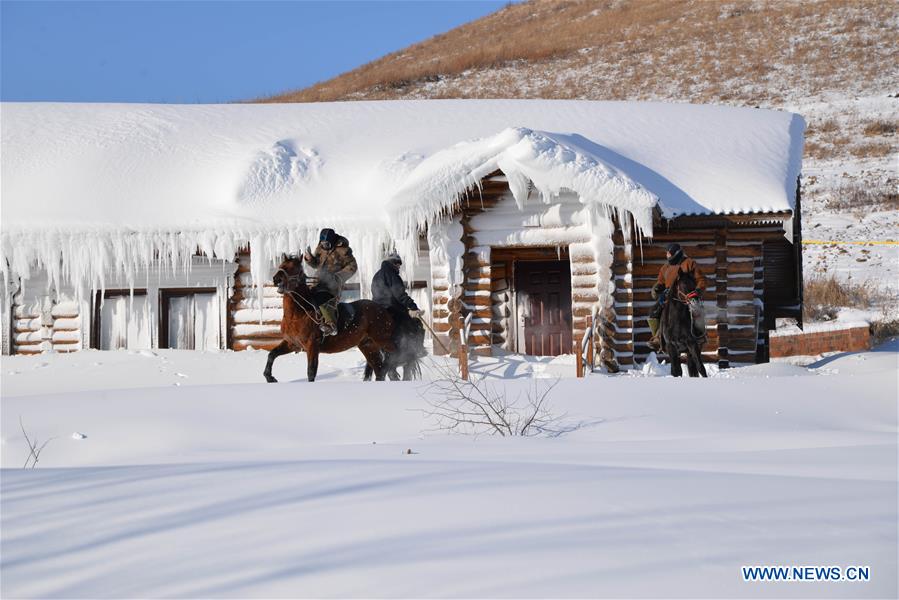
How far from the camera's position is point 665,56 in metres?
52.4

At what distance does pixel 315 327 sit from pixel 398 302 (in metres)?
1.31

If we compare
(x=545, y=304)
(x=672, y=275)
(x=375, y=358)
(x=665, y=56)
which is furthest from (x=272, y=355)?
(x=665, y=56)

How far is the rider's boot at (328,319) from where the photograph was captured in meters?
11.4

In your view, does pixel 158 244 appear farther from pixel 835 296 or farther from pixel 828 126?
pixel 828 126

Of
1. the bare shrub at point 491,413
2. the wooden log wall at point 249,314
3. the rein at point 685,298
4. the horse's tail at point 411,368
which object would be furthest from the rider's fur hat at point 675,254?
the wooden log wall at point 249,314

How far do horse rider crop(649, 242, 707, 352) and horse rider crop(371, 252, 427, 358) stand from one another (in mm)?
2786

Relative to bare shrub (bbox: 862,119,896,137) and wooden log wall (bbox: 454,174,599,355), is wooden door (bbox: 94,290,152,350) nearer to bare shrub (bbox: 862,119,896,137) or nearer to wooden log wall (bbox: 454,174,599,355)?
wooden log wall (bbox: 454,174,599,355)

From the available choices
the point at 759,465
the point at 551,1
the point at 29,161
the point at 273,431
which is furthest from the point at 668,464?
the point at 551,1

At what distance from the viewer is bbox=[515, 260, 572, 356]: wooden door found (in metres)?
17.8

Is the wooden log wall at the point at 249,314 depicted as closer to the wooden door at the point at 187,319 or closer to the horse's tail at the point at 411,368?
the wooden door at the point at 187,319

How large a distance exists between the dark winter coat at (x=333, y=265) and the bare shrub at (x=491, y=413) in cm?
236

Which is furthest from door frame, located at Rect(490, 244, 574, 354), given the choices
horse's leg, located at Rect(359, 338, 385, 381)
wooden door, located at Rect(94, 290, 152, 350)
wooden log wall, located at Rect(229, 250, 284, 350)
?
wooden door, located at Rect(94, 290, 152, 350)

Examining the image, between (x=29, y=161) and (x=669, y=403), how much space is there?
12893 millimetres

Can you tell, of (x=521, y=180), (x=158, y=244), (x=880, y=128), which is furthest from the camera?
(x=880, y=128)
